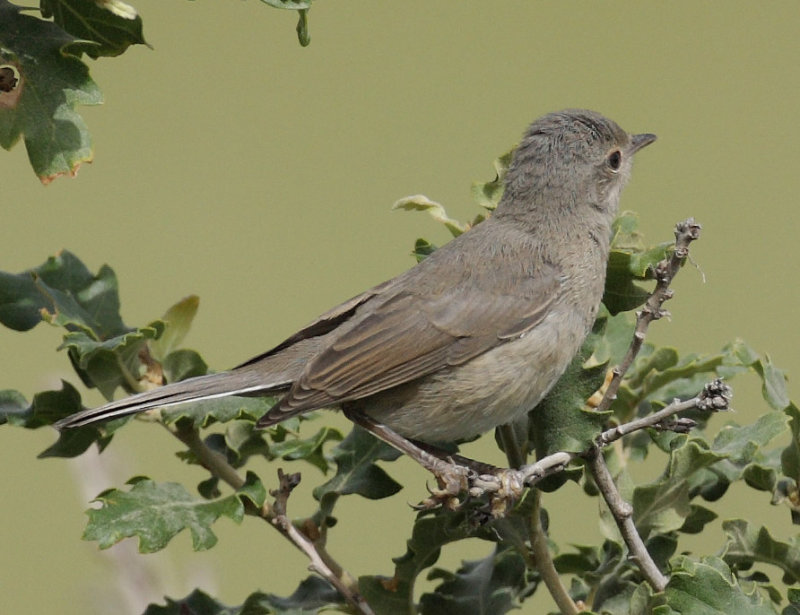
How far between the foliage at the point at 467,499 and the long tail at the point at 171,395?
0.03 metres

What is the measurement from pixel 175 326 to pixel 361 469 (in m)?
0.62

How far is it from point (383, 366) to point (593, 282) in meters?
0.65

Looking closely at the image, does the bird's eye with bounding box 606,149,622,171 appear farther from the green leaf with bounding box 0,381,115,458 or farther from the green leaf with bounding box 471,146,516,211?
the green leaf with bounding box 0,381,115,458

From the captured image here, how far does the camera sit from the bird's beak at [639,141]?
3474 millimetres

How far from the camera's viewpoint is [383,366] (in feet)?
9.45

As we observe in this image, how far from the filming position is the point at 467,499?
97.2 inches

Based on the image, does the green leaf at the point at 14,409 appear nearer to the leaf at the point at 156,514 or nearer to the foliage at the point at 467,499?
the foliage at the point at 467,499

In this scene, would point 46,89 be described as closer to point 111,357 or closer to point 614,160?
point 111,357

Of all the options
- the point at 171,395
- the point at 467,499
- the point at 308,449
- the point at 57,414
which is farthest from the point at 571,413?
the point at 57,414

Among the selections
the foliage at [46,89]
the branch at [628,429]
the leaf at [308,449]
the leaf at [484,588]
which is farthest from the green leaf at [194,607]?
the foliage at [46,89]

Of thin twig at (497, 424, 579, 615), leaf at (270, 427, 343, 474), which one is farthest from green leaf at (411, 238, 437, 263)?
thin twig at (497, 424, 579, 615)

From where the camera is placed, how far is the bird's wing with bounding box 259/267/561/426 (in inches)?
112

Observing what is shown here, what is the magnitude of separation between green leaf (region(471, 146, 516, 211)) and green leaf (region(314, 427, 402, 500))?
754 millimetres

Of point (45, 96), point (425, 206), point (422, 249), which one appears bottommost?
point (422, 249)
